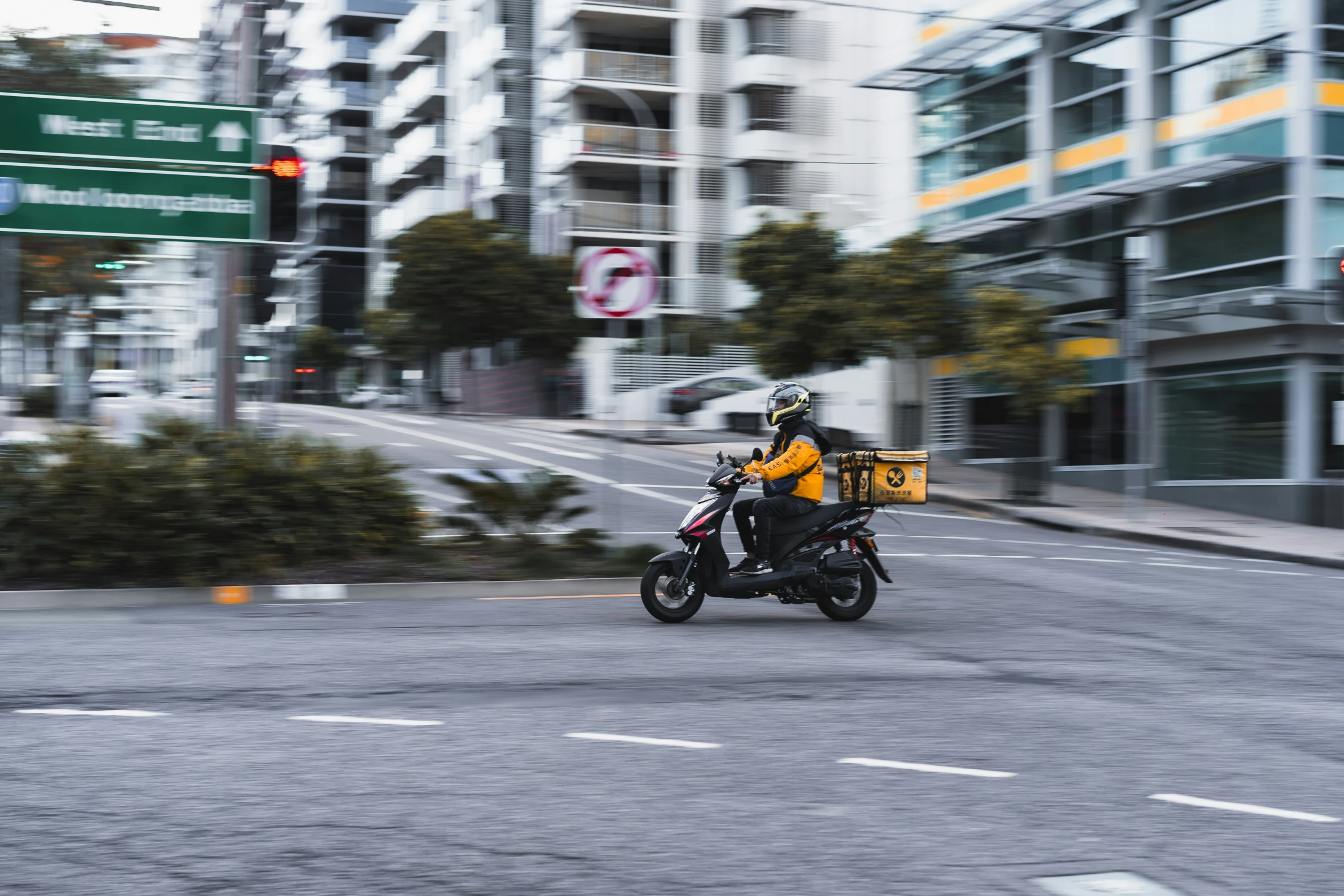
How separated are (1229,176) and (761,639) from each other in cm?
1778

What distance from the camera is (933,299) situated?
1049 inches

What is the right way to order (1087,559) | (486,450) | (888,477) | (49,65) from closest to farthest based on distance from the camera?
(888,477), (1087,559), (49,65), (486,450)

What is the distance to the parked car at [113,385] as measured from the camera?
2566 inches

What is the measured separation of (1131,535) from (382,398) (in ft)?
150

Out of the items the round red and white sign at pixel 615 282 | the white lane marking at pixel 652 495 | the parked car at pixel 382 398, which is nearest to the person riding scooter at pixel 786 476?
the round red and white sign at pixel 615 282

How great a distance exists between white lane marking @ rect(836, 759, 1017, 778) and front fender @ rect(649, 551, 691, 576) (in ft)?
14.0

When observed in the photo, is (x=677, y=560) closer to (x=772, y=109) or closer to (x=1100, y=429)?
(x=1100, y=429)

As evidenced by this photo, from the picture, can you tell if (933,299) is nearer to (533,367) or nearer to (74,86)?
(74,86)

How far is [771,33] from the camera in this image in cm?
4975

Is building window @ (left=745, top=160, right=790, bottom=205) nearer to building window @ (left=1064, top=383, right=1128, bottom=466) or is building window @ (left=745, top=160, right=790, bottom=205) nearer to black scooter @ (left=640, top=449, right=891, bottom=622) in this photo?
building window @ (left=1064, top=383, right=1128, bottom=466)

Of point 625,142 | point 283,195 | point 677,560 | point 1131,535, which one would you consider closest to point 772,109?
point 625,142

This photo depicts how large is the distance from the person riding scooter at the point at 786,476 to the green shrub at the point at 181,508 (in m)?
3.82

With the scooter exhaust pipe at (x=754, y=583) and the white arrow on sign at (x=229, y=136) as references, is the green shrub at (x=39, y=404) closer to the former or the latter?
the white arrow on sign at (x=229, y=136)

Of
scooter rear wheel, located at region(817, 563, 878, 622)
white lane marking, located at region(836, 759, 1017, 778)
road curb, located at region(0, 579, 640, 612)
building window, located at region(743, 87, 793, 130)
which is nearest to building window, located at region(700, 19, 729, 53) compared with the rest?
building window, located at region(743, 87, 793, 130)
